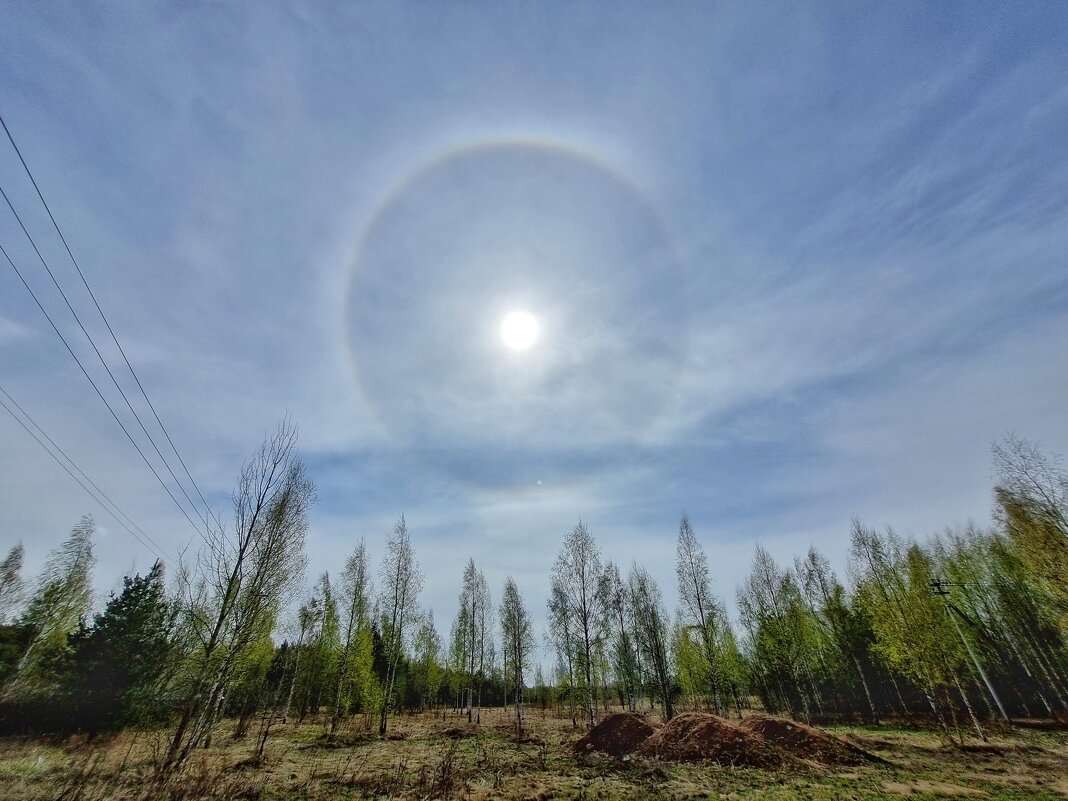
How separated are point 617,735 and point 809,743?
8739 mm

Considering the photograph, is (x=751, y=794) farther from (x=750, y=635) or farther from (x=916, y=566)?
(x=750, y=635)

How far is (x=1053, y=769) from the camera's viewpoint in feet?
50.3

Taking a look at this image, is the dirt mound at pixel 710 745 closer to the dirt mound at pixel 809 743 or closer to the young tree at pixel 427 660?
the dirt mound at pixel 809 743

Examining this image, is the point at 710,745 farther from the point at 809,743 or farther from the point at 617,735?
the point at 617,735

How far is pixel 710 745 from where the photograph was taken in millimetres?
18609

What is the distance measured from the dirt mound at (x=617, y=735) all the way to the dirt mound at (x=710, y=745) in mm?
792

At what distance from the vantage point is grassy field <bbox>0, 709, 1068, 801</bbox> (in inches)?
472

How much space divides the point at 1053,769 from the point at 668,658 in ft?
104

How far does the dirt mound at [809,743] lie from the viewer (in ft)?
57.0

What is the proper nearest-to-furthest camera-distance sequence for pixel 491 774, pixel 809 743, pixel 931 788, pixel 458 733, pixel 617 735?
pixel 931 788 → pixel 491 774 → pixel 809 743 → pixel 617 735 → pixel 458 733

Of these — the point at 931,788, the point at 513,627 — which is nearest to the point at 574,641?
the point at 513,627

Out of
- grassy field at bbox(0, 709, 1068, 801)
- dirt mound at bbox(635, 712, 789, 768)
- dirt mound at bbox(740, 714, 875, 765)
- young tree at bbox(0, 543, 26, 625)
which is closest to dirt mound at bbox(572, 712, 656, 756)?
dirt mound at bbox(635, 712, 789, 768)

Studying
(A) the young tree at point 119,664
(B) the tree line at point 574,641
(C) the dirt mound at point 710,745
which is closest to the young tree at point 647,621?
(B) the tree line at point 574,641

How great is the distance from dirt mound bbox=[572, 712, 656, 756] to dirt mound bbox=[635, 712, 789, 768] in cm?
79
